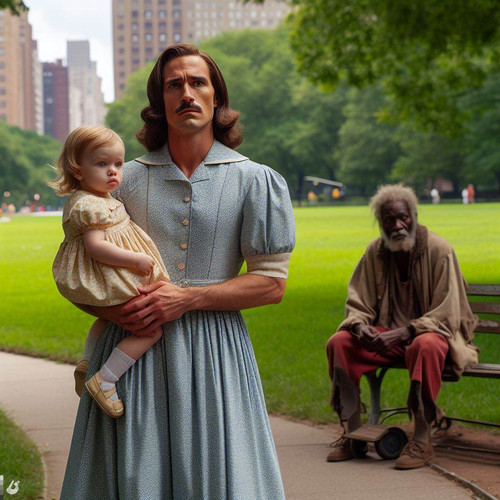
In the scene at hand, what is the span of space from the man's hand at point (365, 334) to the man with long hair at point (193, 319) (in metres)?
2.86

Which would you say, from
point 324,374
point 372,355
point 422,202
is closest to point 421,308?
point 372,355

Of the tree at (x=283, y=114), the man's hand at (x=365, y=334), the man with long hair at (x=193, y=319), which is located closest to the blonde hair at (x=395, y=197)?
the man's hand at (x=365, y=334)

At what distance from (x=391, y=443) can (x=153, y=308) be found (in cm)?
335

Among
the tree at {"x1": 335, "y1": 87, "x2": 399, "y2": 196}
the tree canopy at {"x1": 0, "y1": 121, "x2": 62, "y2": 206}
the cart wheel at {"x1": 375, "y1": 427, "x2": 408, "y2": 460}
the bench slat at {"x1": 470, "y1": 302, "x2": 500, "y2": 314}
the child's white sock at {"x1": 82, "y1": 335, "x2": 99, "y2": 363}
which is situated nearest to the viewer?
the child's white sock at {"x1": 82, "y1": 335, "x2": 99, "y2": 363}

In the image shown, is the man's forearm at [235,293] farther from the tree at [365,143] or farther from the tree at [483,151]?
the tree at [365,143]

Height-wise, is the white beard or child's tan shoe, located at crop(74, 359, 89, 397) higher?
the white beard

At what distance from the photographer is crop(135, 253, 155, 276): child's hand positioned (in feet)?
9.55

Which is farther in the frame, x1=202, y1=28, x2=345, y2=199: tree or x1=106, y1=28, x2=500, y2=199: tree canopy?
x1=202, y1=28, x2=345, y2=199: tree

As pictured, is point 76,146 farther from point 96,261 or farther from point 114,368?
point 114,368

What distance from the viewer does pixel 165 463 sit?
3.00m

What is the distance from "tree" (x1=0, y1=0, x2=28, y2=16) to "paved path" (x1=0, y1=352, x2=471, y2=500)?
4702 millimetres

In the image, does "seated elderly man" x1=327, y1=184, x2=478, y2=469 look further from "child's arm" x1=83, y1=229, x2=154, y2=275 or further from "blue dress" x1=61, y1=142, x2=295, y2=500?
"child's arm" x1=83, y1=229, x2=154, y2=275

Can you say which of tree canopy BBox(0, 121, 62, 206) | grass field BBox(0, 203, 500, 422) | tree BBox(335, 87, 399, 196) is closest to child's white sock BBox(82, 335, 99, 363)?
grass field BBox(0, 203, 500, 422)

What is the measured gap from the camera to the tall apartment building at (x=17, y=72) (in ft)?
491
